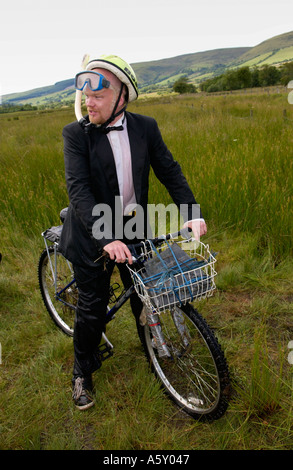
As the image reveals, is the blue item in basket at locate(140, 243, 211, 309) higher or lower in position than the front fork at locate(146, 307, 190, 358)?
higher

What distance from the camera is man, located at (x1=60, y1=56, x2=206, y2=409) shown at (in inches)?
70.4

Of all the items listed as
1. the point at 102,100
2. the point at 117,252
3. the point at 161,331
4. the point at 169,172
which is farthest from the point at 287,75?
the point at 117,252

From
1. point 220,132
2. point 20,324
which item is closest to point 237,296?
point 20,324

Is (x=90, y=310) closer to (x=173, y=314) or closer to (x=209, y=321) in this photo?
(x=173, y=314)

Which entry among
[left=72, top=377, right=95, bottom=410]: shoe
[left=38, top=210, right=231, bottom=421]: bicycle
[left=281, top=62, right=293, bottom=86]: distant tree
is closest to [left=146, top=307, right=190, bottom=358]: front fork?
[left=38, top=210, right=231, bottom=421]: bicycle

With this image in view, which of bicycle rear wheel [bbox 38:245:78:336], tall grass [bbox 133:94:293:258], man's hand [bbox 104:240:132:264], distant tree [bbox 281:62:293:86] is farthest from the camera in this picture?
distant tree [bbox 281:62:293:86]

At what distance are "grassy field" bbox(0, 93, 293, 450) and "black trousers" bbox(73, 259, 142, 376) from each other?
0.81 ft

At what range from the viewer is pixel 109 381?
2527 millimetres

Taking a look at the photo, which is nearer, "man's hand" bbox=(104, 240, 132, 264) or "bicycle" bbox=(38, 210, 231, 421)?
"man's hand" bbox=(104, 240, 132, 264)

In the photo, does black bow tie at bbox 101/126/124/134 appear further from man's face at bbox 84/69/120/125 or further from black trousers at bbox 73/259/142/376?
black trousers at bbox 73/259/142/376

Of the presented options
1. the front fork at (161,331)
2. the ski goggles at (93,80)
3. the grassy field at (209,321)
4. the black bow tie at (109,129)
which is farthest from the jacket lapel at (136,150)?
the grassy field at (209,321)

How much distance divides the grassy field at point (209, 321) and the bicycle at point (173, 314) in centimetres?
15
